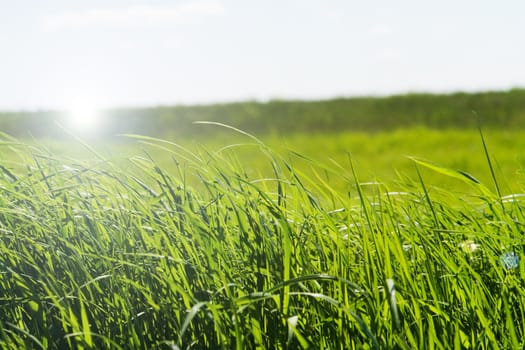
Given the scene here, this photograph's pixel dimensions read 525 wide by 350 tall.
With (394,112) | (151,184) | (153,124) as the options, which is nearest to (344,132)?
(394,112)

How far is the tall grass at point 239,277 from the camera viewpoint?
1.32 meters

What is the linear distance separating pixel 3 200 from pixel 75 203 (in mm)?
324

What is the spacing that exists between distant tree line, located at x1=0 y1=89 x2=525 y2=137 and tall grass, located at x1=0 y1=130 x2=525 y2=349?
11.8m

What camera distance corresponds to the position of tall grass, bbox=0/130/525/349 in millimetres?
1316

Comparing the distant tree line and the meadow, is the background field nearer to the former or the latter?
the distant tree line

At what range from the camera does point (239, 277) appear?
1.51m

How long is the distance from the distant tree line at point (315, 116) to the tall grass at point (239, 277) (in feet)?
38.8

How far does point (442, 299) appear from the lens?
1.45m

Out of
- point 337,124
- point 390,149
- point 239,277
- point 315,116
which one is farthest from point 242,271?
point 315,116

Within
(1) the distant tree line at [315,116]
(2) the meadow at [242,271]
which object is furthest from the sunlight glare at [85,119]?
(2) the meadow at [242,271]

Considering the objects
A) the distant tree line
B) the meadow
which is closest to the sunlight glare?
the distant tree line

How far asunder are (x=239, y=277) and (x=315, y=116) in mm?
12965

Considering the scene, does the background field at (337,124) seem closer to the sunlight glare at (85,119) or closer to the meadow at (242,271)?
the sunlight glare at (85,119)

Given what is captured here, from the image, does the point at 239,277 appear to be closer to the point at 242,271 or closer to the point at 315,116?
the point at 242,271
